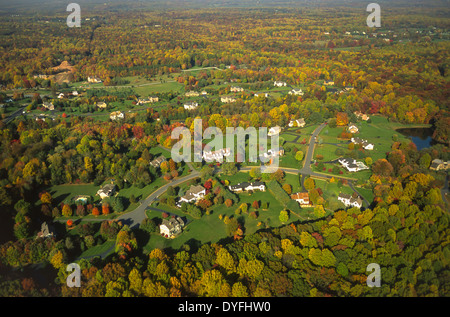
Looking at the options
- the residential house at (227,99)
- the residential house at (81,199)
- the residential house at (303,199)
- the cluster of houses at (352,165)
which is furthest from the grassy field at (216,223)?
the residential house at (227,99)

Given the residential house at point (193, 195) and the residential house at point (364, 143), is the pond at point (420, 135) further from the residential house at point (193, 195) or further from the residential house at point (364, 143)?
the residential house at point (193, 195)

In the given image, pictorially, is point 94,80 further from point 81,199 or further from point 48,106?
point 81,199

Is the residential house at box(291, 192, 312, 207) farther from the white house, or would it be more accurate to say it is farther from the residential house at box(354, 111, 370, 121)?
the residential house at box(354, 111, 370, 121)

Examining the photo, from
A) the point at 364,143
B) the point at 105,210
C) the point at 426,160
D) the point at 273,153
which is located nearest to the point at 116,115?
the point at 105,210

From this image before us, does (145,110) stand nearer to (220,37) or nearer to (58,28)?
(220,37)

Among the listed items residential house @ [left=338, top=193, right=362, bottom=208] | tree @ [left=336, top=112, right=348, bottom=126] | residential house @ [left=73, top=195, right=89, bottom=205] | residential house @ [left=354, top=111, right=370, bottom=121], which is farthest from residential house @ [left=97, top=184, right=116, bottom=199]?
residential house @ [left=354, top=111, right=370, bottom=121]

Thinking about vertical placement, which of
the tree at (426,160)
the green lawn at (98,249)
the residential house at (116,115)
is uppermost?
the residential house at (116,115)
